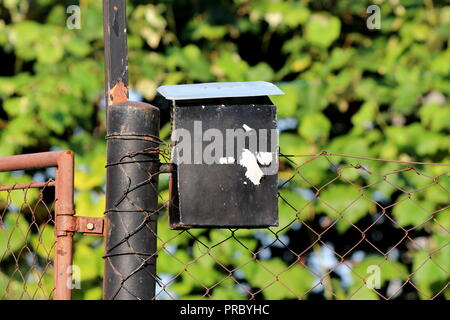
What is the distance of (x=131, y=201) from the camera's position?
1.61 metres

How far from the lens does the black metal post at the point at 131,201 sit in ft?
5.22

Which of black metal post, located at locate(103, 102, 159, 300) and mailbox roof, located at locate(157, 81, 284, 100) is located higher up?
mailbox roof, located at locate(157, 81, 284, 100)

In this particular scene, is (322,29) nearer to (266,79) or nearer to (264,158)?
(266,79)

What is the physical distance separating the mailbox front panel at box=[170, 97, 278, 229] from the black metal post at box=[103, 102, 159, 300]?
0.06 m

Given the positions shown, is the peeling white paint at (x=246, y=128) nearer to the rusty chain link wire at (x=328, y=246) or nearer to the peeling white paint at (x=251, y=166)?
the peeling white paint at (x=251, y=166)

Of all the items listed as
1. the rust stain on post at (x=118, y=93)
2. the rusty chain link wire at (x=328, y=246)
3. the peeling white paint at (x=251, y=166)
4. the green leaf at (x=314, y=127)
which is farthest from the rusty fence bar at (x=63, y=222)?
the green leaf at (x=314, y=127)

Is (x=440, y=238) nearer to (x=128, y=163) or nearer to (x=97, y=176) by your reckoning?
(x=97, y=176)

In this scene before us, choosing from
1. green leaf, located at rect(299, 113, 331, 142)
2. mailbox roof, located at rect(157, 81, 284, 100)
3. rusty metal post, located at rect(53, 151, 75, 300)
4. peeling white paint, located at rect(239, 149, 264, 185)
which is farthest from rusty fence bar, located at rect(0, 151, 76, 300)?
green leaf, located at rect(299, 113, 331, 142)

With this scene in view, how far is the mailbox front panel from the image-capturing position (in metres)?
1.57

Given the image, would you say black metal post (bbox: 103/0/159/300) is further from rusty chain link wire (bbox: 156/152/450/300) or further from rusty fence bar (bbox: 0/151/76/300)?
rusty chain link wire (bbox: 156/152/450/300)

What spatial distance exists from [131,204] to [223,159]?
21cm

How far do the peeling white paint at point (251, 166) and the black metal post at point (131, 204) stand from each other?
0.19 m

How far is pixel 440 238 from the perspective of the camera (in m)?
3.15
